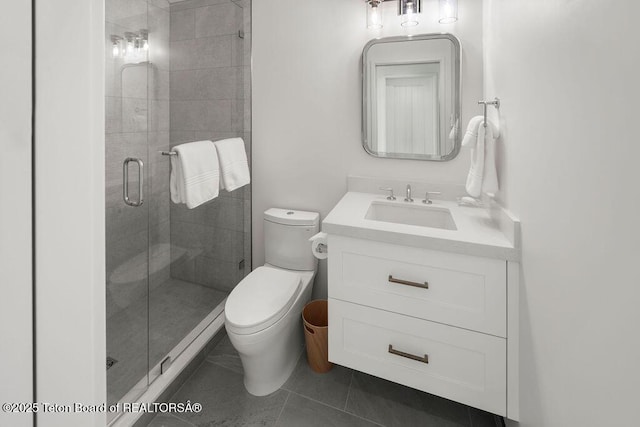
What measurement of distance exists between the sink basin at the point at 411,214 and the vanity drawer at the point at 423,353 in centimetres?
52

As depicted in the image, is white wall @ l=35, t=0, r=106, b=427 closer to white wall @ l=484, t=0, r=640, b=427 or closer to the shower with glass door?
white wall @ l=484, t=0, r=640, b=427

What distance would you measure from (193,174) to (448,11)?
4.90ft

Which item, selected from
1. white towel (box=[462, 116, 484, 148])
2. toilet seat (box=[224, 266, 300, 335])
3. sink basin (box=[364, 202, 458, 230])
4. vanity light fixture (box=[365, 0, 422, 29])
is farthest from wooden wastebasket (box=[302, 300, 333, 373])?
vanity light fixture (box=[365, 0, 422, 29])

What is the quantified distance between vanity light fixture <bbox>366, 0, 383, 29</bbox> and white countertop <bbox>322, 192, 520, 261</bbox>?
1.02 metres

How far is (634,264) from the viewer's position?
0.53 m

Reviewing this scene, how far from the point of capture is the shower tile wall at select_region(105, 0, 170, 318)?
1.30 m

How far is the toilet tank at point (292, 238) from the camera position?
1.88 metres

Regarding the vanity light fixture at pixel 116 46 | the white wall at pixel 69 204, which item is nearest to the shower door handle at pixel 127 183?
the vanity light fixture at pixel 116 46

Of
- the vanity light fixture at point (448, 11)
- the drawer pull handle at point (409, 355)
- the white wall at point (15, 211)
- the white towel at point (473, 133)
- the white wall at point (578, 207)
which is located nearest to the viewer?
the white wall at point (15, 211)

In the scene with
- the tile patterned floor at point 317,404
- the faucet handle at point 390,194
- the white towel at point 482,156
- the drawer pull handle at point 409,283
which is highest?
the white towel at point 482,156

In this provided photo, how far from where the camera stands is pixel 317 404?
1482 mm

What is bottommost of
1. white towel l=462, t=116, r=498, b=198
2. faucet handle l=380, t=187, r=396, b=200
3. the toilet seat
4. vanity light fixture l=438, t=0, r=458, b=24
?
the toilet seat

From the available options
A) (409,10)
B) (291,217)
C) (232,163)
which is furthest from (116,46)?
(409,10)

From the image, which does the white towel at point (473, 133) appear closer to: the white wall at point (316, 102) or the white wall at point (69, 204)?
the white wall at point (316, 102)
